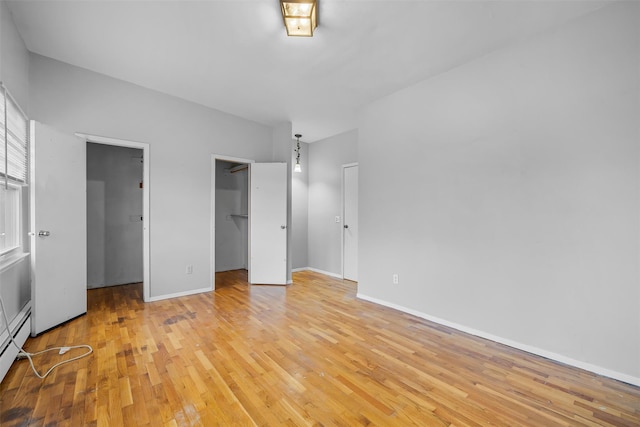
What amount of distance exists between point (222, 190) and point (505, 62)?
497 cm

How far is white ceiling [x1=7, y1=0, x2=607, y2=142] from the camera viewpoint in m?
2.13

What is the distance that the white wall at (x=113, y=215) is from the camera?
4367 millimetres

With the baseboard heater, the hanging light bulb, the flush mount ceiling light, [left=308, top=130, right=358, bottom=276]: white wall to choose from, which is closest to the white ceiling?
the flush mount ceiling light

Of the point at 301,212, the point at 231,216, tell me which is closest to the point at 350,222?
the point at 301,212

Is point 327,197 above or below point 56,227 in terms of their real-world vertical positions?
above

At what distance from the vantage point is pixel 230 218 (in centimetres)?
578

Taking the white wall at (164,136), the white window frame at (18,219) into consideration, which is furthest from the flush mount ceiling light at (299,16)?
the white window frame at (18,219)

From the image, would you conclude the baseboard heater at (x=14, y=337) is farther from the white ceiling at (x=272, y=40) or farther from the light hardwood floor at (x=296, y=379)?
the white ceiling at (x=272, y=40)

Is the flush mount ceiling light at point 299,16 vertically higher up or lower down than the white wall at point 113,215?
higher up

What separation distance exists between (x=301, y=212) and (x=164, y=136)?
2815 millimetres

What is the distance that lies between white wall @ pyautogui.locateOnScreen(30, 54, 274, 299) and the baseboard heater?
1203 millimetres

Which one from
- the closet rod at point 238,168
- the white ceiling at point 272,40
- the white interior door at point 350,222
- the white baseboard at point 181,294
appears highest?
the white ceiling at point 272,40

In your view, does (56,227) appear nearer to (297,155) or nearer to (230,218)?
(230,218)

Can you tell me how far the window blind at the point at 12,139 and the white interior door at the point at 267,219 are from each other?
2.60m
